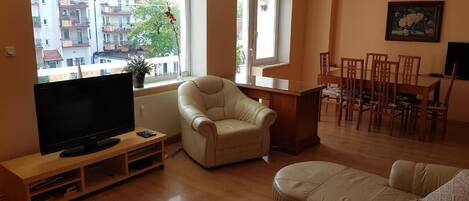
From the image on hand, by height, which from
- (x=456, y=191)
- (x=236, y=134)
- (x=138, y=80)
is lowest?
(x=236, y=134)

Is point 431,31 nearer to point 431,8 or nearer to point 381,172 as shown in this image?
point 431,8

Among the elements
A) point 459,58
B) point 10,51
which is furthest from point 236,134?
point 459,58

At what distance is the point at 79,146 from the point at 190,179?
1002 millimetres

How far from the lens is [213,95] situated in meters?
Result: 4.36

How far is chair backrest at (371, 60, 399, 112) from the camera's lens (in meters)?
4.87

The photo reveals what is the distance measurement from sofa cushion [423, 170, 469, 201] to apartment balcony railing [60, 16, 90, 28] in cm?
328

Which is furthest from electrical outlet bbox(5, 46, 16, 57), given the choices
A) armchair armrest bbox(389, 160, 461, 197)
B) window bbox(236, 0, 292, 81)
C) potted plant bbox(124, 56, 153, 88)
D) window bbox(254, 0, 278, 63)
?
window bbox(254, 0, 278, 63)

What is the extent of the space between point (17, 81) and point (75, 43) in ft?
2.56

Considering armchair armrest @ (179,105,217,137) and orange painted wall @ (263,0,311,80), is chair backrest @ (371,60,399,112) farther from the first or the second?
armchair armrest @ (179,105,217,137)

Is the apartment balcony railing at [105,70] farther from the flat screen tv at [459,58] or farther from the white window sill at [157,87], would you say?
the flat screen tv at [459,58]

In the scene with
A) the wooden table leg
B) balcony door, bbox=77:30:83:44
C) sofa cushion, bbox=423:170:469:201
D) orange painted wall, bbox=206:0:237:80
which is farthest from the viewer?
orange painted wall, bbox=206:0:237:80

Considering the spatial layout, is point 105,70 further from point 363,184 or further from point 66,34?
point 363,184

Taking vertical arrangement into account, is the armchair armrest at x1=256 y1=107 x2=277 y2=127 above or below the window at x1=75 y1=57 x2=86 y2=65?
below

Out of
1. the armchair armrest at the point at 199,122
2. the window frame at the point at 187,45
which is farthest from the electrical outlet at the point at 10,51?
the window frame at the point at 187,45
